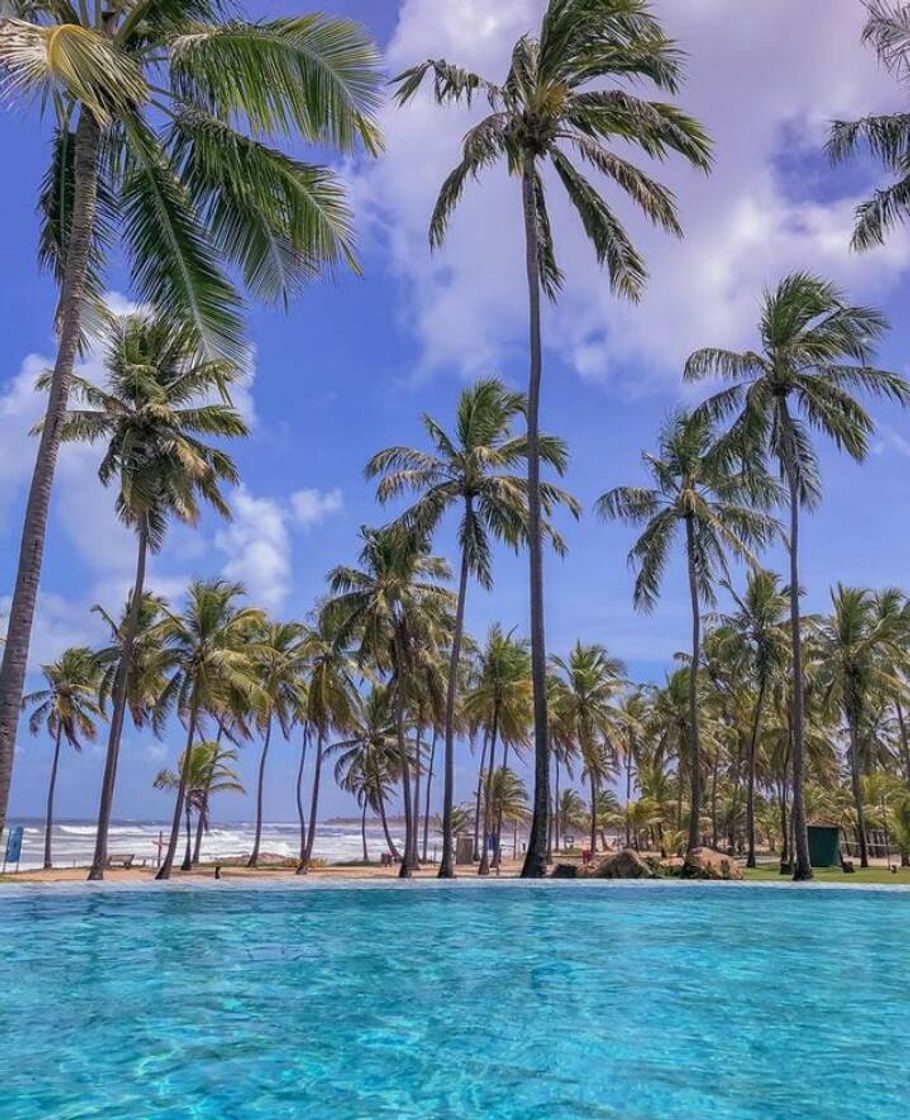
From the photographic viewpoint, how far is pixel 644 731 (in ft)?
149

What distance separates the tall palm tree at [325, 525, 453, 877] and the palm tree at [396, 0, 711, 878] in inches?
384

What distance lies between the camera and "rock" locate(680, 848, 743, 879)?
17750mm

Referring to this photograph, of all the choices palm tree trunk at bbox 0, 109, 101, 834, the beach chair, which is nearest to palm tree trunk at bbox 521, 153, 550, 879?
palm tree trunk at bbox 0, 109, 101, 834

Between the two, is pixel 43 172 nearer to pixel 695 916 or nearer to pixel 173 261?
pixel 173 261

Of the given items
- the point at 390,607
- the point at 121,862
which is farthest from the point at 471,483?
the point at 121,862

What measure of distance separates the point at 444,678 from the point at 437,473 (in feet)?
30.8

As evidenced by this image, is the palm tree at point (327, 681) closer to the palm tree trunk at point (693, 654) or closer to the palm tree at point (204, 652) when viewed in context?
the palm tree at point (204, 652)

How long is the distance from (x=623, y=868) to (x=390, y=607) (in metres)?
11.4

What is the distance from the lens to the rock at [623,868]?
1669 centimetres

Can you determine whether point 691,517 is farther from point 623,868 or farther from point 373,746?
point 373,746

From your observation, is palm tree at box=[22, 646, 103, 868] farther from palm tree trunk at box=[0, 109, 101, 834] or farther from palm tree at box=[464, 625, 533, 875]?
palm tree trunk at box=[0, 109, 101, 834]

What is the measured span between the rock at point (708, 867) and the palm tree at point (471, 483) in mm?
6177

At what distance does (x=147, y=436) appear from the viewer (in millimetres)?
20500

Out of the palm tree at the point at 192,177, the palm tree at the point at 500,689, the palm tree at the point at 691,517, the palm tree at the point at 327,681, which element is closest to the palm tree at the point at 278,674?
the palm tree at the point at 327,681
